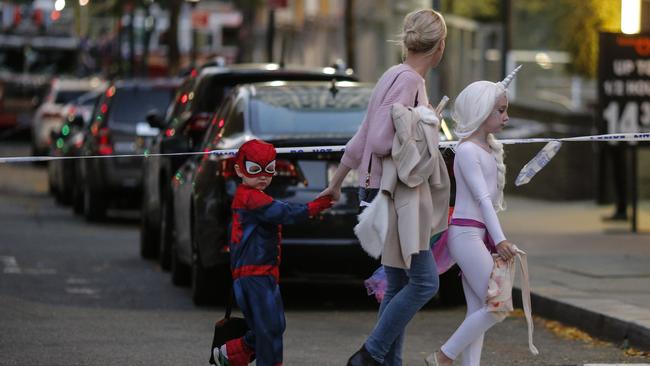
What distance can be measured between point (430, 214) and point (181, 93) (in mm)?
7683

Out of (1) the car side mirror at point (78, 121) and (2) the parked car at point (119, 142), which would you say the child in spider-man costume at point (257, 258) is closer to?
(2) the parked car at point (119, 142)

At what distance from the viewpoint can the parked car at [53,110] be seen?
1425 inches

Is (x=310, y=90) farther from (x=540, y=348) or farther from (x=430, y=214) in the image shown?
(x=430, y=214)

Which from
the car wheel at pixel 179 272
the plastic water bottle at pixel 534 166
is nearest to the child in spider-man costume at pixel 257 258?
the plastic water bottle at pixel 534 166

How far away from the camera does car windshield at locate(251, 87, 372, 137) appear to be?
448 inches

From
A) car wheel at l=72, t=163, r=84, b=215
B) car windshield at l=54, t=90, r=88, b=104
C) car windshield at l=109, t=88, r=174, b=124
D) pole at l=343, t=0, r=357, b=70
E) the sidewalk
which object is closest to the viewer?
the sidewalk

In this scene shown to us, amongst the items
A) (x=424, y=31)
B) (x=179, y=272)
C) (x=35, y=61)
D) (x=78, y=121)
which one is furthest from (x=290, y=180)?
(x=35, y=61)

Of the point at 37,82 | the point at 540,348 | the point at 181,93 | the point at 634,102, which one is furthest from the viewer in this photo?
the point at 37,82

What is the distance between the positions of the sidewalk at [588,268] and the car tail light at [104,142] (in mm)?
4798

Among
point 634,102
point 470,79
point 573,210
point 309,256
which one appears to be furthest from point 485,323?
point 470,79

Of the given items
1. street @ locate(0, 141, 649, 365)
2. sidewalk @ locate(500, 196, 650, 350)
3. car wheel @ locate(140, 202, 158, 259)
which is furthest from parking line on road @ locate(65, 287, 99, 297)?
sidewalk @ locate(500, 196, 650, 350)

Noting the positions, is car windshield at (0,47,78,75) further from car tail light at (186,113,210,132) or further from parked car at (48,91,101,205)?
car tail light at (186,113,210,132)

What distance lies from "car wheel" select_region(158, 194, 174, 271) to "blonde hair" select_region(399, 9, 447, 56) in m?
6.46

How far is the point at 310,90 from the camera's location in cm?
1216
